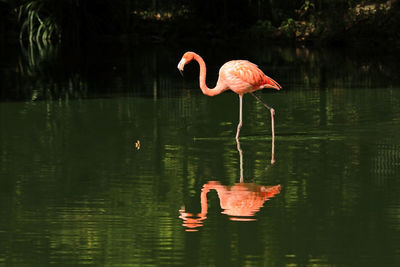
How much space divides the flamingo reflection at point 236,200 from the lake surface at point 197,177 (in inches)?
0.6

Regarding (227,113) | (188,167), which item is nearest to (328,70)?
(227,113)

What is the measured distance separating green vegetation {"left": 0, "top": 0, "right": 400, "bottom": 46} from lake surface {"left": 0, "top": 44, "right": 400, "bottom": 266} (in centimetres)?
1450

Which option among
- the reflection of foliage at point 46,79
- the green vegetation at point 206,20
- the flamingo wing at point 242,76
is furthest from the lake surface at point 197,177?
the green vegetation at point 206,20

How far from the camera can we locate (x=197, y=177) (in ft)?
29.1

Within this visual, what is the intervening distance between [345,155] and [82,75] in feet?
37.4

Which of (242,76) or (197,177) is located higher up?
(242,76)

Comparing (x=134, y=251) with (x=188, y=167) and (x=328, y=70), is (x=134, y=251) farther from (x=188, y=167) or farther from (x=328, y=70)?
(x=328, y=70)

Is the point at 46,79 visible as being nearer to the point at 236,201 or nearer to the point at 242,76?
the point at 242,76

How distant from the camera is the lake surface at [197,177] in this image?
650cm

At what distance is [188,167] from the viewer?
30.7 feet

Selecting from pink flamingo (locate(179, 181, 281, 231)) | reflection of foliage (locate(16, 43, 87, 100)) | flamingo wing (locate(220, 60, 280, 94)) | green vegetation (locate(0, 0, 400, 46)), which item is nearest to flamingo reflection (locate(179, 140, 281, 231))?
pink flamingo (locate(179, 181, 281, 231))

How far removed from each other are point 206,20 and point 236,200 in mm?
28754

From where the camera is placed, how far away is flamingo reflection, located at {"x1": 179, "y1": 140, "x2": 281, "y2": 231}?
727cm

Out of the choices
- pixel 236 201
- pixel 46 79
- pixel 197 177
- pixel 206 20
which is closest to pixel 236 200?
pixel 236 201
